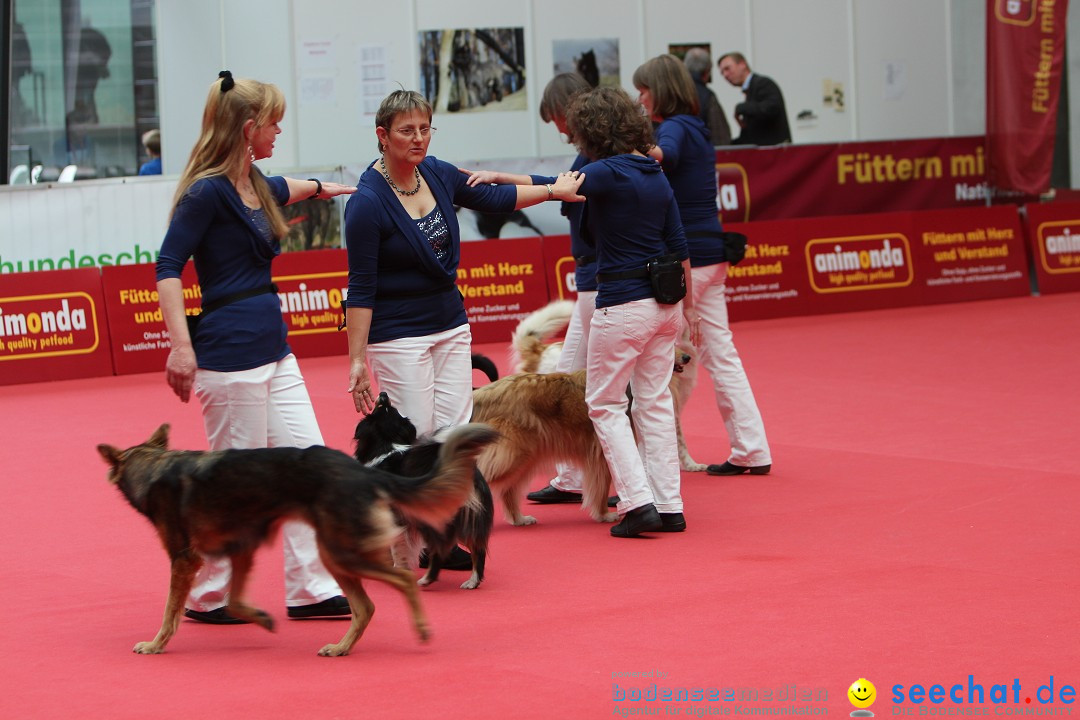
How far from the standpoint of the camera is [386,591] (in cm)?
573

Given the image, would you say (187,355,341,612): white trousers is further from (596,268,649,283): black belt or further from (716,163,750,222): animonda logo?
(716,163,750,222): animonda logo

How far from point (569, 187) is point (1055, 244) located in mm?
11634

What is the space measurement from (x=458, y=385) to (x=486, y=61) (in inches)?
483

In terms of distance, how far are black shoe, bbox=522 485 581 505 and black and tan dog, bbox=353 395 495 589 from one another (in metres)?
1.87

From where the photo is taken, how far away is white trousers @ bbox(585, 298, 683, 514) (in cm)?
630

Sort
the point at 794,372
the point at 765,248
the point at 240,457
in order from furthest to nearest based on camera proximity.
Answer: the point at 765,248 < the point at 794,372 < the point at 240,457

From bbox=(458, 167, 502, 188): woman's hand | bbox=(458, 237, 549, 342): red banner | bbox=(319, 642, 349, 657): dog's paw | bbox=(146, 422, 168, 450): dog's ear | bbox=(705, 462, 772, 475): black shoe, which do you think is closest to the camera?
bbox=(319, 642, 349, 657): dog's paw

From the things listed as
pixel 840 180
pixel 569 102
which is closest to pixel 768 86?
pixel 840 180

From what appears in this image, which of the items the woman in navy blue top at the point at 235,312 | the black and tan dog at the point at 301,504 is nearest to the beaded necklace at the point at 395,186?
the woman in navy blue top at the point at 235,312

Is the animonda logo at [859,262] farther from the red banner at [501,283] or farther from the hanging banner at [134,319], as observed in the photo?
the hanging banner at [134,319]

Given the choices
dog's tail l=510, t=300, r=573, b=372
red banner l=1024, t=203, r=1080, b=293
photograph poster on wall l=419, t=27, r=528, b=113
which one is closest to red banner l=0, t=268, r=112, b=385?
photograph poster on wall l=419, t=27, r=528, b=113

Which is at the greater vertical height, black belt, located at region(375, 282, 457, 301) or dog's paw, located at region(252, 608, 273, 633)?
black belt, located at region(375, 282, 457, 301)

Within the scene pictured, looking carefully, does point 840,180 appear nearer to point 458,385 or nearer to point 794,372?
point 794,372

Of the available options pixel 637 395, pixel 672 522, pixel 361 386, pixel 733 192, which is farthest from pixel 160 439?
pixel 733 192
